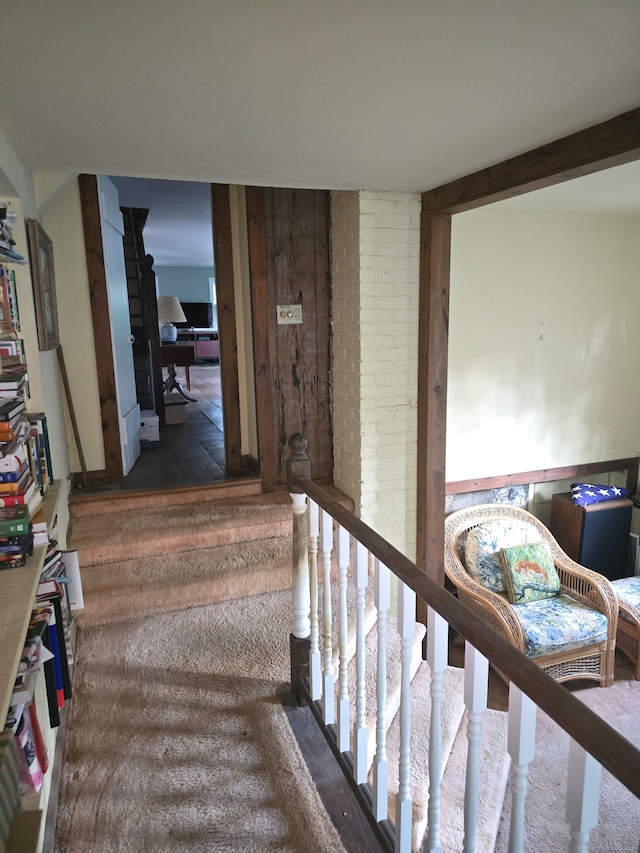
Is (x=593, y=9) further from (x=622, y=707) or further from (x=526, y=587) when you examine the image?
(x=622, y=707)

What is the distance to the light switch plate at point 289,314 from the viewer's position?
11.6 ft

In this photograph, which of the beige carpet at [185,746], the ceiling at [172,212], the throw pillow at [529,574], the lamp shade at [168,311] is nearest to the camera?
the beige carpet at [185,746]

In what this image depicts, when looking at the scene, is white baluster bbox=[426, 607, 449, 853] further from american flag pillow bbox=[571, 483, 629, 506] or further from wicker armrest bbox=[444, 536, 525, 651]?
american flag pillow bbox=[571, 483, 629, 506]

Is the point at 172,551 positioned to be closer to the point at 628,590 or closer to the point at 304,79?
the point at 304,79

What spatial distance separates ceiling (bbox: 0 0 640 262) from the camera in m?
1.33

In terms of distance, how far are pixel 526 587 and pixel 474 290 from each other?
2.25 metres

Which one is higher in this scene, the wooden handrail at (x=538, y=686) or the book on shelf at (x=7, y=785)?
the wooden handrail at (x=538, y=686)

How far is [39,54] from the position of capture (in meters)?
1.49

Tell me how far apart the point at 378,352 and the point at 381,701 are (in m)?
2.17

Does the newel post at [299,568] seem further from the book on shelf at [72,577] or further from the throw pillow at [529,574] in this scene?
the throw pillow at [529,574]

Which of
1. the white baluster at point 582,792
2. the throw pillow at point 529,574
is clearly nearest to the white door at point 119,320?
the throw pillow at point 529,574

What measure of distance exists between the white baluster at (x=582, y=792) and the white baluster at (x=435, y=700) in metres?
0.36

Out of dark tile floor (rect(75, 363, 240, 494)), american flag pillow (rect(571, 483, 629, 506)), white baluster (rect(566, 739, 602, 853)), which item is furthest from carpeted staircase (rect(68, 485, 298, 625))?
american flag pillow (rect(571, 483, 629, 506))

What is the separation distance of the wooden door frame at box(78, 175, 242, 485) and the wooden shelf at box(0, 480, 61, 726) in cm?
191
